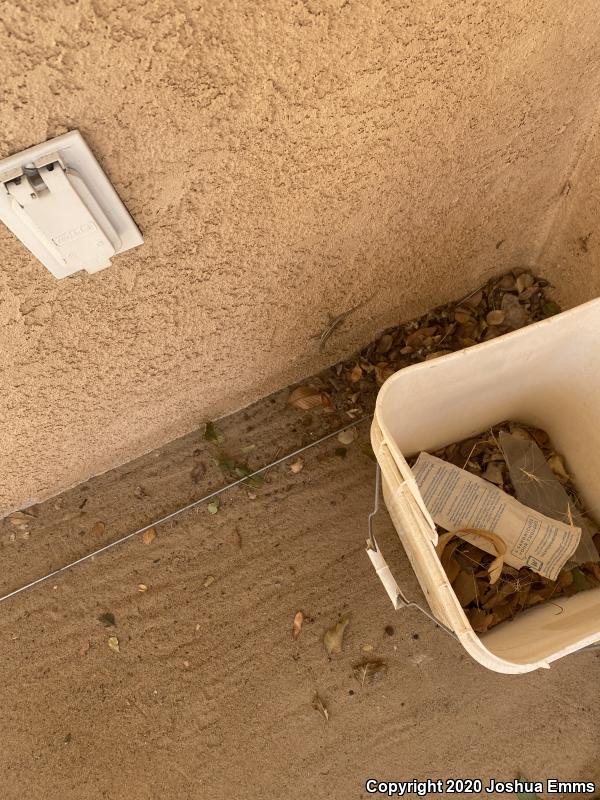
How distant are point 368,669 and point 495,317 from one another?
0.67m

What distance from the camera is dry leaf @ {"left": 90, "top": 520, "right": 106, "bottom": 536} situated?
3.48 feet

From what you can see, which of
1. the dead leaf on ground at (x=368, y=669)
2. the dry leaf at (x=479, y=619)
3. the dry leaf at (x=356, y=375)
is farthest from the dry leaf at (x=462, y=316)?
the dead leaf on ground at (x=368, y=669)

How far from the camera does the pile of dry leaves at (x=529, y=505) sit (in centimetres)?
90

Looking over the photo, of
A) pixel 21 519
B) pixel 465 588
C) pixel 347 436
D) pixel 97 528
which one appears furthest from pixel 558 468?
pixel 21 519

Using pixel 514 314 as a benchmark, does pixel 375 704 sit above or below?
below

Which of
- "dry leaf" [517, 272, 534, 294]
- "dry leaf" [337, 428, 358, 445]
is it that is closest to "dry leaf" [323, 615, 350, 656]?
"dry leaf" [337, 428, 358, 445]

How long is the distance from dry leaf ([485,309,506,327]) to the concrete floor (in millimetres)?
310

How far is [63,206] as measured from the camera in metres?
0.49

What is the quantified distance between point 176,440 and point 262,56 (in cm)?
73

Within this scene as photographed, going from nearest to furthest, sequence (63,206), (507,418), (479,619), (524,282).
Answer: (63,206) → (479,619) → (507,418) → (524,282)

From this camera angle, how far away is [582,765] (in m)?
0.95

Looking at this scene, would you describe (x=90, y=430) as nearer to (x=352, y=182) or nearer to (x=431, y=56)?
(x=352, y=182)

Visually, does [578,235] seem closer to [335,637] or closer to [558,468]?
[558,468]

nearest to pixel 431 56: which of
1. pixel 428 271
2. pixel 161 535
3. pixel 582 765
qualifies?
pixel 428 271
